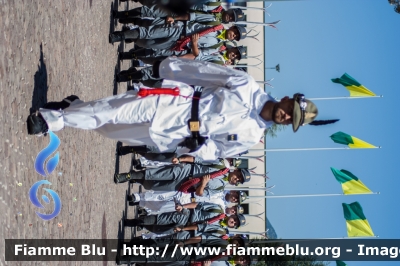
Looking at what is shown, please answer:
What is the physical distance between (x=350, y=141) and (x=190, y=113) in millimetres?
10438

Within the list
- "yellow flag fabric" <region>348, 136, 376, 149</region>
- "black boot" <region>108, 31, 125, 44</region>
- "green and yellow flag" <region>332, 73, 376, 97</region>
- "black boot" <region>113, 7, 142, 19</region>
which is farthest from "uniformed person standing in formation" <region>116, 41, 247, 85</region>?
"yellow flag fabric" <region>348, 136, 376, 149</region>

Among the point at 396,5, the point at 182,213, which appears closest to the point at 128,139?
the point at 182,213

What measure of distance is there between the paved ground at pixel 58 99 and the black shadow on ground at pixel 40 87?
0.02 metres

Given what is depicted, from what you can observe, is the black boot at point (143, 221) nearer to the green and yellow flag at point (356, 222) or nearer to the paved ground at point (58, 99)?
the paved ground at point (58, 99)

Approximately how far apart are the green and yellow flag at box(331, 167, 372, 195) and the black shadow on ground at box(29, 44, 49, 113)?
1040 cm

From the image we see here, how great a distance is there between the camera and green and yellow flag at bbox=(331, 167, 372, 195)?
15.7 m

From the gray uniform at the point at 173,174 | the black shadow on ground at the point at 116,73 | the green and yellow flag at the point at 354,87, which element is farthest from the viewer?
the green and yellow flag at the point at 354,87

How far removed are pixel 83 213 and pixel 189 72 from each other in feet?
12.2

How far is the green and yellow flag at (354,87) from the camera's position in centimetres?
1605

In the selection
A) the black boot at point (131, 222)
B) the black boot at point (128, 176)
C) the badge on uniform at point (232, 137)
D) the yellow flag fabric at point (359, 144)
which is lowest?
the black boot at point (131, 222)

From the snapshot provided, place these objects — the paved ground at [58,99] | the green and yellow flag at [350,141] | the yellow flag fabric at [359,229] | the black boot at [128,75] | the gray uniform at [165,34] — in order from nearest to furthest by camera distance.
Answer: the paved ground at [58,99] → the gray uniform at [165,34] → the black boot at [128,75] → the yellow flag fabric at [359,229] → the green and yellow flag at [350,141]

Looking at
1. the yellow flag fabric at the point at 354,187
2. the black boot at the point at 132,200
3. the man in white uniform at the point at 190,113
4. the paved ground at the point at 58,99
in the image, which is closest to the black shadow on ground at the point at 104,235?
the paved ground at the point at 58,99

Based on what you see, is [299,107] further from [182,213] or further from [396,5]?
[396,5]

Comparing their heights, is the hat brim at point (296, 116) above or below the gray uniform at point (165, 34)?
below
